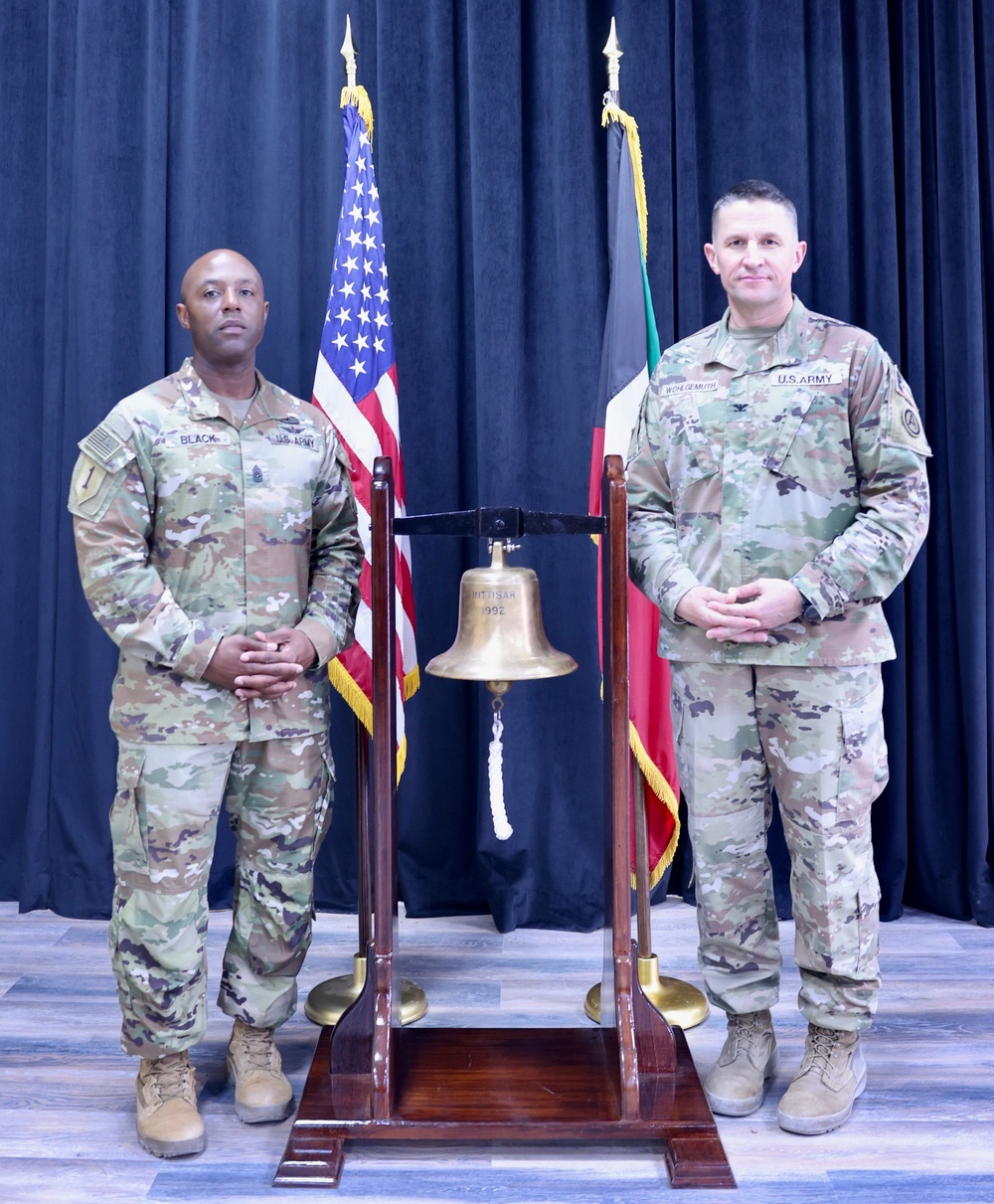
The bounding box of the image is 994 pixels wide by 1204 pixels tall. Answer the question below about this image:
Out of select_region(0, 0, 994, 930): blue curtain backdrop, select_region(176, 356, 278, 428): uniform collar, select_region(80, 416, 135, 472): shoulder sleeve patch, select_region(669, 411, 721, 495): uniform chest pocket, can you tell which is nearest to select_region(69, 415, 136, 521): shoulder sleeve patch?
select_region(80, 416, 135, 472): shoulder sleeve patch

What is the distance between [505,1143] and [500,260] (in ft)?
6.55

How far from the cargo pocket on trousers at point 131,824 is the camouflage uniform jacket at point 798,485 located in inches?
36.0

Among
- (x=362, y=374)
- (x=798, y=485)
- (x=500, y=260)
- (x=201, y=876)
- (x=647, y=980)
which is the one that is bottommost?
(x=647, y=980)

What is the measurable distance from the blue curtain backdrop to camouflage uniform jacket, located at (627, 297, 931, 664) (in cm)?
94

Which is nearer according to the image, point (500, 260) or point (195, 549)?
point (195, 549)

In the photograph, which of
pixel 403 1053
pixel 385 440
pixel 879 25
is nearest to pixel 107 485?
pixel 385 440

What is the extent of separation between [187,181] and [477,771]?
1695 millimetres

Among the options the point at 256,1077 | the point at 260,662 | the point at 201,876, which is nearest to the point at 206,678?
the point at 260,662

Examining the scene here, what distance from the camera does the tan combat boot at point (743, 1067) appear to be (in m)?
1.97

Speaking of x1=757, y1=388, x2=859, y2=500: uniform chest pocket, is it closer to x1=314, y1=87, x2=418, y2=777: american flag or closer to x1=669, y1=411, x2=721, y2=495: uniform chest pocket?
x1=669, y1=411, x2=721, y2=495: uniform chest pocket

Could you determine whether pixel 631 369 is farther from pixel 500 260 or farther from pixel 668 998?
pixel 668 998

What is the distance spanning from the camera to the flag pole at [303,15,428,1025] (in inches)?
93.4

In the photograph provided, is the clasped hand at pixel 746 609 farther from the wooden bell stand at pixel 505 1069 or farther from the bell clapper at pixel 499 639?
the bell clapper at pixel 499 639

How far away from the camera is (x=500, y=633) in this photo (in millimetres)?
1808
